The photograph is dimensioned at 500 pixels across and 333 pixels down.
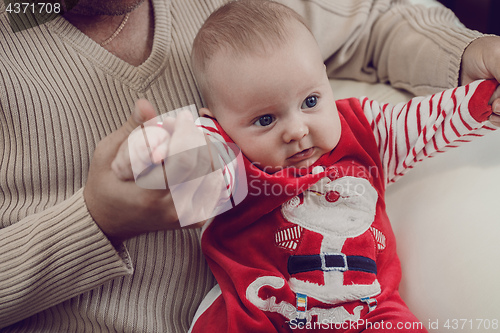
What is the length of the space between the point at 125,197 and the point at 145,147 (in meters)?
0.09

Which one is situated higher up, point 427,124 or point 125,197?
point 125,197

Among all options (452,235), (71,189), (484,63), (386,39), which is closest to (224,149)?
(71,189)

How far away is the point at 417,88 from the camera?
1.05 meters

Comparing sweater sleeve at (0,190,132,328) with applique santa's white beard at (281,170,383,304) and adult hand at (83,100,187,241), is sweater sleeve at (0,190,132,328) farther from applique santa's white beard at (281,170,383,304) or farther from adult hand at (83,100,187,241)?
applique santa's white beard at (281,170,383,304)

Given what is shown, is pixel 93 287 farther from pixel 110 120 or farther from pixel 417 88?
pixel 417 88

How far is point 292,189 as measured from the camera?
0.75m

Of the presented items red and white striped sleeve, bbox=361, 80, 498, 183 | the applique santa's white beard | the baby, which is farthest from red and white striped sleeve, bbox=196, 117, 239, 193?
red and white striped sleeve, bbox=361, 80, 498, 183

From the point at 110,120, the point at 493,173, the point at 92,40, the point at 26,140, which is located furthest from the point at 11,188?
the point at 493,173

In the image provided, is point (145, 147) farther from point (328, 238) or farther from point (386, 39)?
point (386, 39)

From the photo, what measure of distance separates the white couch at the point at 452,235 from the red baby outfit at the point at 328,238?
4 cm

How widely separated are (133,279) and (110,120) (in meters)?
0.31

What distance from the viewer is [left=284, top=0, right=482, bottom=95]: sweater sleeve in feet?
3.32

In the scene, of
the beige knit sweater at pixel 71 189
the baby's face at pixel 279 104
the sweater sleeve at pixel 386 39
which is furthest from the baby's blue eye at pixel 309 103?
the sweater sleeve at pixel 386 39

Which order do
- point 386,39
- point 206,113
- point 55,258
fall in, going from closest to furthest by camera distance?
1. point 55,258
2. point 206,113
3. point 386,39
